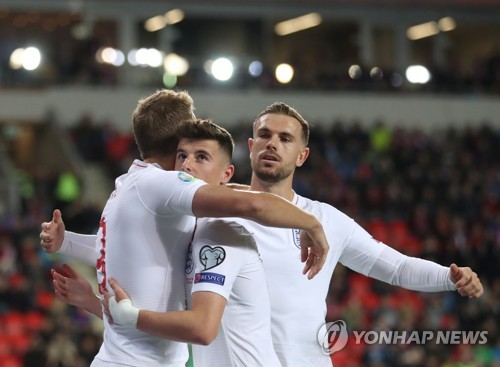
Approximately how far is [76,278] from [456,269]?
1.72 m

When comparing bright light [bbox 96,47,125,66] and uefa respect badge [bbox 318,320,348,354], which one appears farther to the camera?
bright light [bbox 96,47,125,66]

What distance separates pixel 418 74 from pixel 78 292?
22.1m

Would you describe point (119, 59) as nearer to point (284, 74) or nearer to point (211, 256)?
point (284, 74)

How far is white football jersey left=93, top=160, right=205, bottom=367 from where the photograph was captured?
4.07 metres

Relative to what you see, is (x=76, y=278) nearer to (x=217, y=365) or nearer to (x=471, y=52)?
(x=217, y=365)

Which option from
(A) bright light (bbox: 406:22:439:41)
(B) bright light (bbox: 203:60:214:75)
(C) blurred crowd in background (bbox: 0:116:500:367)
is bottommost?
(C) blurred crowd in background (bbox: 0:116:500:367)

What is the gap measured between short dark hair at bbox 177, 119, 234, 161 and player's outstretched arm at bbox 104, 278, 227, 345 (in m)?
0.67

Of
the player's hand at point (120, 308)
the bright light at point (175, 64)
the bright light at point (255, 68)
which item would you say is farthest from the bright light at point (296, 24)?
the player's hand at point (120, 308)

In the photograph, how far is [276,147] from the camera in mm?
5410

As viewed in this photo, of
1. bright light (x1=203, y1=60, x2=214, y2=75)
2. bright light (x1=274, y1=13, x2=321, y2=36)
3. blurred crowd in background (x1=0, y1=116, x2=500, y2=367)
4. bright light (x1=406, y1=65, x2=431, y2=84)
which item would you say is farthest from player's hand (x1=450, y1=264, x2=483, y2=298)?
bright light (x1=274, y1=13, x2=321, y2=36)

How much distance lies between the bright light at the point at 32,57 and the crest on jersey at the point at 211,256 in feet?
63.8

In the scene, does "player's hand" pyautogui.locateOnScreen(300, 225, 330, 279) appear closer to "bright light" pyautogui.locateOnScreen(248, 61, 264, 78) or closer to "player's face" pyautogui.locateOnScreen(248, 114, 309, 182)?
"player's face" pyautogui.locateOnScreen(248, 114, 309, 182)

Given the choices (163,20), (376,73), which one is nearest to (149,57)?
(163,20)

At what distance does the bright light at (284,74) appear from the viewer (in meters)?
24.4
